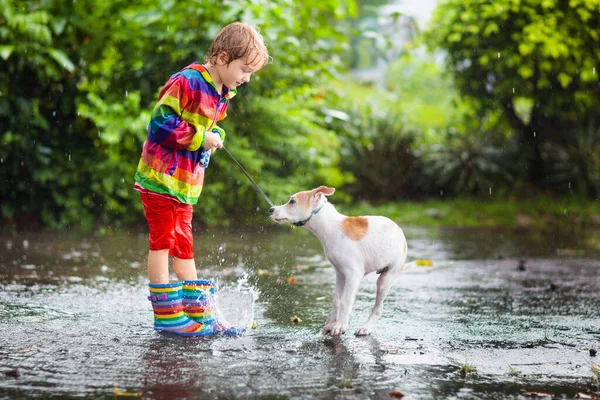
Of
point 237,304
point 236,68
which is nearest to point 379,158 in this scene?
point 237,304

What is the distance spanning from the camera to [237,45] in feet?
13.5

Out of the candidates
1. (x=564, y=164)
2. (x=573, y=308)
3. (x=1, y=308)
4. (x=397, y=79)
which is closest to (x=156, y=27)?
(x=1, y=308)

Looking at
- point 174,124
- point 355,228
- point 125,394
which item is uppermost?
point 174,124

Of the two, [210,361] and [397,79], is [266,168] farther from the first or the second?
[397,79]

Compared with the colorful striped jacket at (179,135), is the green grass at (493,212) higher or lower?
lower

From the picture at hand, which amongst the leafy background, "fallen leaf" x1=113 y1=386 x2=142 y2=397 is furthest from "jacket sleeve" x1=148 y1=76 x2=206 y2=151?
the leafy background

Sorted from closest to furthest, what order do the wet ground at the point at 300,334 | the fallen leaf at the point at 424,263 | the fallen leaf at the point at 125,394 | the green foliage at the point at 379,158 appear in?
the fallen leaf at the point at 125,394 < the wet ground at the point at 300,334 < the fallen leaf at the point at 424,263 < the green foliage at the point at 379,158

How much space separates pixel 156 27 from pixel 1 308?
4.99m

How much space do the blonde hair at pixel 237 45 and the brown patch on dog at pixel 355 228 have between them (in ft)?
3.36

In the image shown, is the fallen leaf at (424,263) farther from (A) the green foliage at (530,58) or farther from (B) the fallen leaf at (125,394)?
(B) the fallen leaf at (125,394)

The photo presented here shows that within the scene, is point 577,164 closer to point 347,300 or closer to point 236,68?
point 347,300

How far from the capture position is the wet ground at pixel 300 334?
3088 millimetres

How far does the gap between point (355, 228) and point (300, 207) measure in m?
0.33

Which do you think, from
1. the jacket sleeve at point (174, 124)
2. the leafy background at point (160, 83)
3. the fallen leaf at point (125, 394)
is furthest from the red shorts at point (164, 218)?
the leafy background at point (160, 83)
